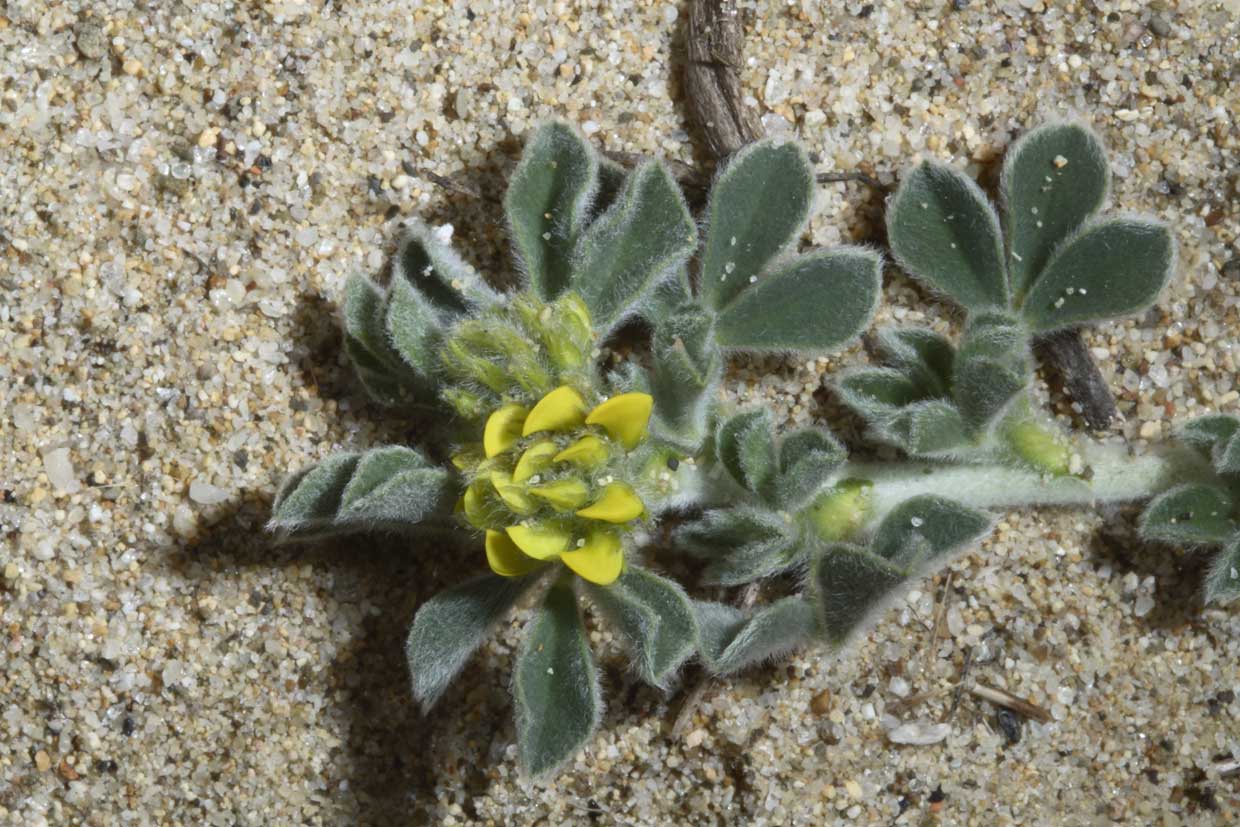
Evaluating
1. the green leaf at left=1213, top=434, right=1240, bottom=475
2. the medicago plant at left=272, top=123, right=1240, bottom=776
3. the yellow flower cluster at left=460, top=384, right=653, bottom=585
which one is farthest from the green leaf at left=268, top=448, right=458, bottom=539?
the green leaf at left=1213, top=434, right=1240, bottom=475

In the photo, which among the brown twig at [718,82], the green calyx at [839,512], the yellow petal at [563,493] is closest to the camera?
the yellow petal at [563,493]

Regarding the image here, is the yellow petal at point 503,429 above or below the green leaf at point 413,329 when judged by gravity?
below

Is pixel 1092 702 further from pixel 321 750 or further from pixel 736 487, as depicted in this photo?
pixel 321 750

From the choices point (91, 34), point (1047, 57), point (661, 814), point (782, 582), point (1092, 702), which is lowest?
point (1092, 702)

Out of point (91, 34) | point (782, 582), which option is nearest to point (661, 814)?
point (782, 582)

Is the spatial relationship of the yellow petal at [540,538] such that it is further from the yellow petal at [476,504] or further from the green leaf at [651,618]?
the green leaf at [651,618]

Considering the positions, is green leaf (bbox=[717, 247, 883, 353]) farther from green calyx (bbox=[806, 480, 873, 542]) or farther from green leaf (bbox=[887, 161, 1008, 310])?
green calyx (bbox=[806, 480, 873, 542])

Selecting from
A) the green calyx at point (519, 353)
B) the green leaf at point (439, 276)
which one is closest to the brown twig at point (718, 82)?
the green leaf at point (439, 276)
